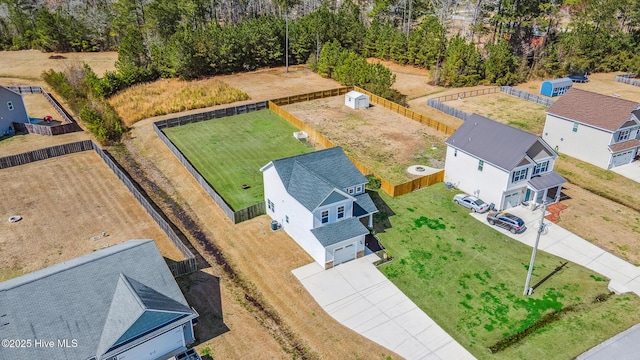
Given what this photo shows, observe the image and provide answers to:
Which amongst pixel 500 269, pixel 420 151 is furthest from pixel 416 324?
pixel 420 151

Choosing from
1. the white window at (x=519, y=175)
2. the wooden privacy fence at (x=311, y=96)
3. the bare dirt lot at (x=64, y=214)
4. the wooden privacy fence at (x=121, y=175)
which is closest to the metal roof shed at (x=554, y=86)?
the wooden privacy fence at (x=311, y=96)

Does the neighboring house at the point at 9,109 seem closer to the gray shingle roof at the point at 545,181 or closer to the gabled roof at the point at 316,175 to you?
the gabled roof at the point at 316,175

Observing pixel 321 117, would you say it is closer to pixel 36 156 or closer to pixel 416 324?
pixel 36 156

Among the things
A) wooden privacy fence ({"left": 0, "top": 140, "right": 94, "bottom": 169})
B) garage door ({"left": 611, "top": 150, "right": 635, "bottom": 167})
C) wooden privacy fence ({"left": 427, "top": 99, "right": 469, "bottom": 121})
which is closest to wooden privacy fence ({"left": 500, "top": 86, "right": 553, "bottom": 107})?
wooden privacy fence ({"left": 427, "top": 99, "right": 469, "bottom": 121})

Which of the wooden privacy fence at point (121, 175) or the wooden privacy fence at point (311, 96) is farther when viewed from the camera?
the wooden privacy fence at point (311, 96)

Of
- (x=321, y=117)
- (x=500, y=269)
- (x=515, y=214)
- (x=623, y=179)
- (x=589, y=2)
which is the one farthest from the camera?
(x=589, y=2)

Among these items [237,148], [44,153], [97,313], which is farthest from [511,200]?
[44,153]

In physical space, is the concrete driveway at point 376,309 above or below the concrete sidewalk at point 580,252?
below
